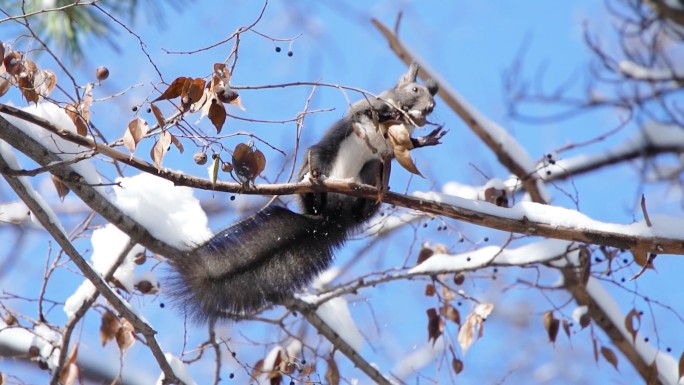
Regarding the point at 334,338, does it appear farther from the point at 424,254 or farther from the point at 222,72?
the point at 222,72

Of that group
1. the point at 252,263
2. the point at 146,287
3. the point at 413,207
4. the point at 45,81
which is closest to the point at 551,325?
the point at 413,207

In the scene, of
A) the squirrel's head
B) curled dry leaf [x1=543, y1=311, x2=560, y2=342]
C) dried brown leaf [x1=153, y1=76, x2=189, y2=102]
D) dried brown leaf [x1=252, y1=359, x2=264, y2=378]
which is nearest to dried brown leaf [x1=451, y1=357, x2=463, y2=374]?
curled dry leaf [x1=543, y1=311, x2=560, y2=342]

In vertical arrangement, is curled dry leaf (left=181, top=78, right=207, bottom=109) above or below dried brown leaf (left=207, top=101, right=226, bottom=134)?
above

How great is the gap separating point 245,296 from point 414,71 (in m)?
1.73

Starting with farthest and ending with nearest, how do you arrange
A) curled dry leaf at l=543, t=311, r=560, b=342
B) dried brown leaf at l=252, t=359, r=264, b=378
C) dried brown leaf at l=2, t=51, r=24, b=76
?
curled dry leaf at l=543, t=311, r=560, b=342
dried brown leaf at l=252, t=359, r=264, b=378
dried brown leaf at l=2, t=51, r=24, b=76

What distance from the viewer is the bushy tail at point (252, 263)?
2.76 metres

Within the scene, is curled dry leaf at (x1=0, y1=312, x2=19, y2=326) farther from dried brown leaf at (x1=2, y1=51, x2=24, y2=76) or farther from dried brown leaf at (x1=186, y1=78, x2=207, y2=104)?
dried brown leaf at (x1=186, y1=78, x2=207, y2=104)

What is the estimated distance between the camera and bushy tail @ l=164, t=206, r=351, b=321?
2.76 meters

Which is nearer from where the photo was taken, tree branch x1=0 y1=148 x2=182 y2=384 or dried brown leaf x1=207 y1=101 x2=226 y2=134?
dried brown leaf x1=207 y1=101 x2=226 y2=134

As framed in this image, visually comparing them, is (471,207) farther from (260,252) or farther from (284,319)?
(284,319)

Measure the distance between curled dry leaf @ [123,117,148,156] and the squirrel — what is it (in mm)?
528

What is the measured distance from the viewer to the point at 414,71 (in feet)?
13.4

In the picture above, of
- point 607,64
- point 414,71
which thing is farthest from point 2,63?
point 607,64

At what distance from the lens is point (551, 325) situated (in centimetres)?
322
